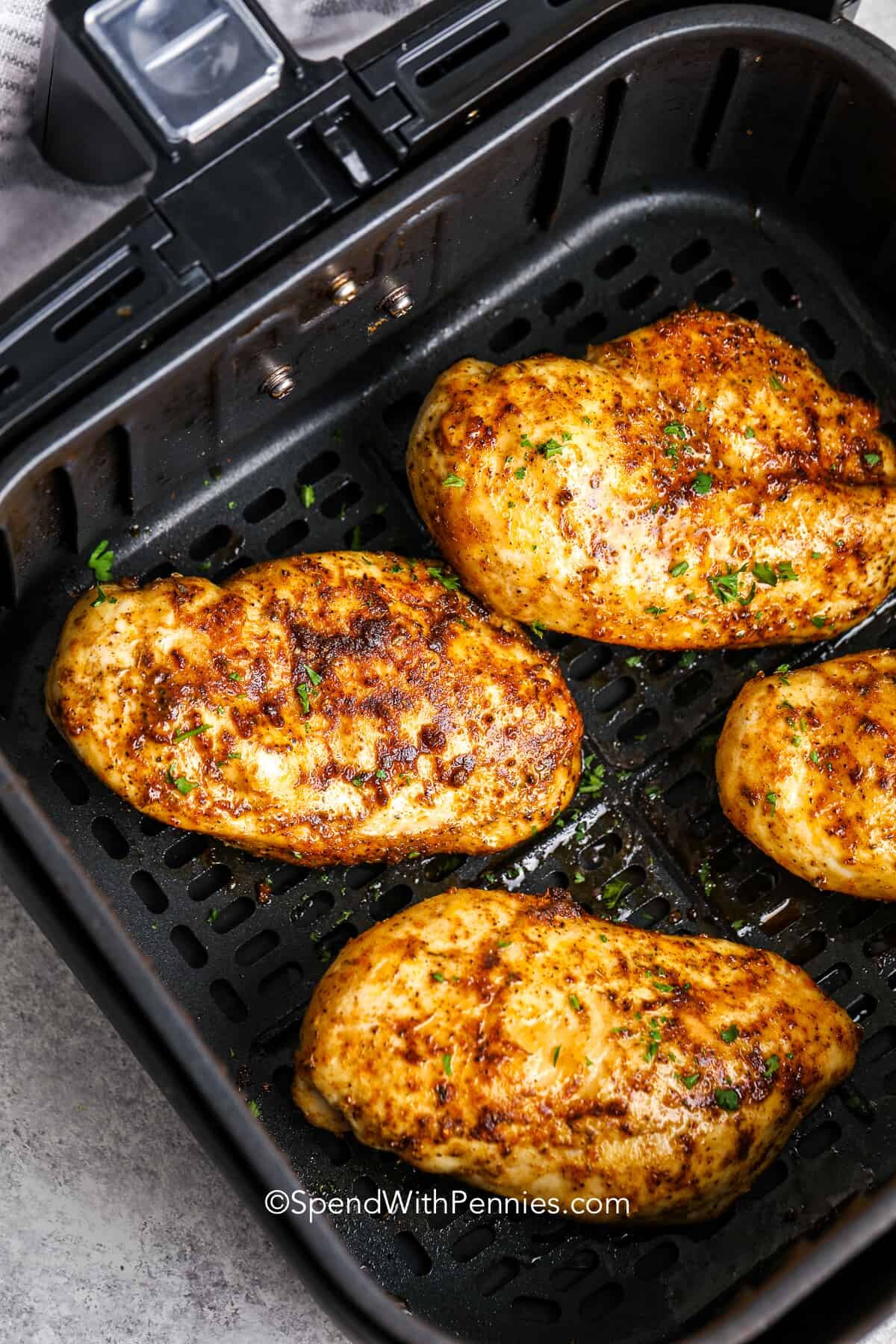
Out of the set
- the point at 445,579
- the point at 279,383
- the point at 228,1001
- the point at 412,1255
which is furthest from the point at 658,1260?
the point at 279,383

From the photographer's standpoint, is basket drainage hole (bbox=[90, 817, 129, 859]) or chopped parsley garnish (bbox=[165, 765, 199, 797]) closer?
chopped parsley garnish (bbox=[165, 765, 199, 797])

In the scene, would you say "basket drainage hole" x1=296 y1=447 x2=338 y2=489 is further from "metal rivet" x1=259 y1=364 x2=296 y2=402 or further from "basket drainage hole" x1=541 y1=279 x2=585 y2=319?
"basket drainage hole" x1=541 y1=279 x2=585 y2=319

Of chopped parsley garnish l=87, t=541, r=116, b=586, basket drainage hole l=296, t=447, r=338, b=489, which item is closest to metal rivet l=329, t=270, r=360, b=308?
basket drainage hole l=296, t=447, r=338, b=489

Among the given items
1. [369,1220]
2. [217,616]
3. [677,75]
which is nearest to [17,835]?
[217,616]

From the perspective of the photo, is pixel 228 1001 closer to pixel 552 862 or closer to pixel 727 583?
pixel 552 862

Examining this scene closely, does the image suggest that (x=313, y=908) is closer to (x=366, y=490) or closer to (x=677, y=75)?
(x=366, y=490)

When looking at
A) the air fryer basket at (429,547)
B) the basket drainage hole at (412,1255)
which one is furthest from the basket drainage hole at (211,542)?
the basket drainage hole at (412,1255)

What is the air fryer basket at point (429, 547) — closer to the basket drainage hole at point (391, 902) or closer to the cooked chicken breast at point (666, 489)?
the basket drainage hole at point (391, 902)

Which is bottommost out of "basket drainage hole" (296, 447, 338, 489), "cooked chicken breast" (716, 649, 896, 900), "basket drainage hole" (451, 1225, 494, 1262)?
"basket drainage hole" (451, 1225, 494, 1262)
